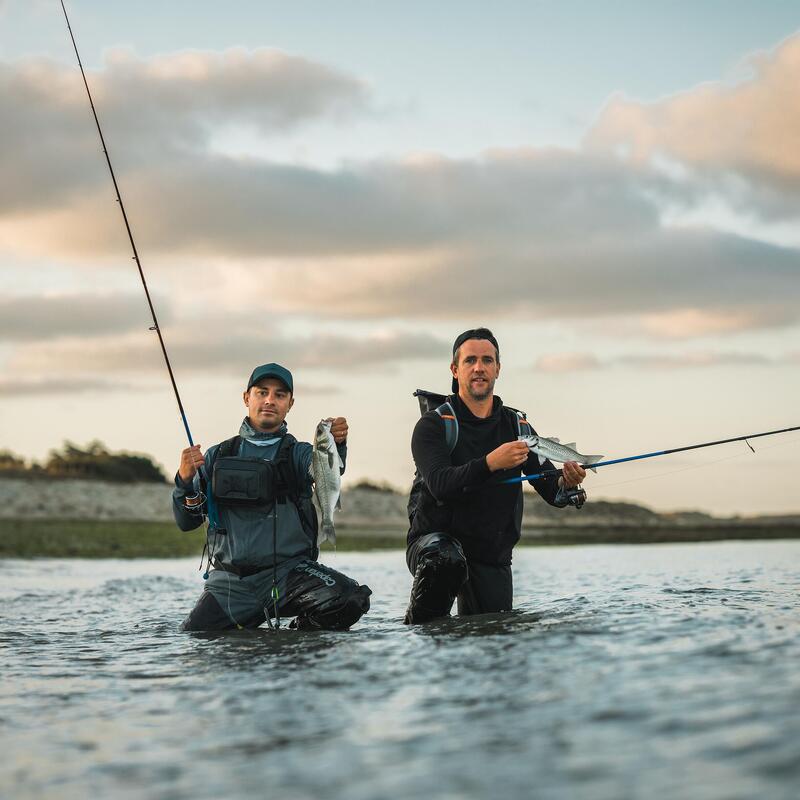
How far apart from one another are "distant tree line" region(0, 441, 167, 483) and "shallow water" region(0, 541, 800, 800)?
45.3 m

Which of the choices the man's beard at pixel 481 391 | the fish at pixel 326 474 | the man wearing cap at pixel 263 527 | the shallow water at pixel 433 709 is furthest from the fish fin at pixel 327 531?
the man's beard at pixel 481 391

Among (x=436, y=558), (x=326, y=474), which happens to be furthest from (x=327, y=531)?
(x=436, y=558)

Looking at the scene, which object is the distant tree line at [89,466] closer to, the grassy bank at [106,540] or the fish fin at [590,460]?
the grassy bank at [106,540]

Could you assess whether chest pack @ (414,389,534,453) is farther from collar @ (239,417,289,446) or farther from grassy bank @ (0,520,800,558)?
grassy bank @ (0,520,800,558)

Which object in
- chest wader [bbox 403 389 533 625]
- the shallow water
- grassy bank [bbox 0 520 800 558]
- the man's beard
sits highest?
the man's beard

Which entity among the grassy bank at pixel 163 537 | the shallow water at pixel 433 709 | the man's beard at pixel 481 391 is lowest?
the grassy bank at pixel 163 537

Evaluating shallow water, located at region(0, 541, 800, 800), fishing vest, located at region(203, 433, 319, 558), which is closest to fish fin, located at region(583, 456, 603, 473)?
shallow water, located at region(0, 541, 800, 800)

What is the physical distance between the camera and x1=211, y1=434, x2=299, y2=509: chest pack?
768 centimetres

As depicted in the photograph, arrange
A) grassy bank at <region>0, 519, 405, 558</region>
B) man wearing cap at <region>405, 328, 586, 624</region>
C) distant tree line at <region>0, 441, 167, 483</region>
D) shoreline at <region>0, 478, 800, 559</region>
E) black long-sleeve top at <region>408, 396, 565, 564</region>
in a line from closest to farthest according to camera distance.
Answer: man wearing cap at <region>405, 328, 586, 624</region> < black long-sleeve top at <region>408, 396, 565, 564</region> < grassy bank at <region>0, 519, 405, 558</region> < shoreline at <region>0, 478, 800, 559</region> < distant tree line at <region>0, 441, 167, 483</region>

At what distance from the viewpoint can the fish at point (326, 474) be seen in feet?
24.1

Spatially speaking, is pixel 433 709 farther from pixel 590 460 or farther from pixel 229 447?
pixel 229 447

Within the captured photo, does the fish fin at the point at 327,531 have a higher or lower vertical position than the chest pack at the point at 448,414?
lower

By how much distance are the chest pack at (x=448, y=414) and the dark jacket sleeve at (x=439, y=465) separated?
0.14 ft

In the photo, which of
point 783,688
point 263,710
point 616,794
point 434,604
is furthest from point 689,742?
point 434,604
